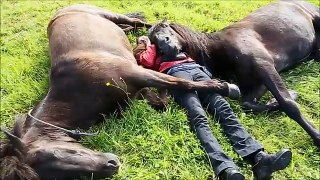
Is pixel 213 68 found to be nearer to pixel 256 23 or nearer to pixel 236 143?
pixel 256 23

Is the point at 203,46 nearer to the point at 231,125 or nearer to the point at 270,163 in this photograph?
the point at 231,125

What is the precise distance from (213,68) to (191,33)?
0.58 m

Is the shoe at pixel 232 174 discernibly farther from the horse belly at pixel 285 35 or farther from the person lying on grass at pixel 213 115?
the horse belly at pixel 285 35

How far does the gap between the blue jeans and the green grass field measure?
91 mm

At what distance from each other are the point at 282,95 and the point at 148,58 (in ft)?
5.75

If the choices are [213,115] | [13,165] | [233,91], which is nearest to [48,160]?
[13,165]

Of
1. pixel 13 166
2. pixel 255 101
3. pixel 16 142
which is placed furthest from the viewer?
pixel 255 101

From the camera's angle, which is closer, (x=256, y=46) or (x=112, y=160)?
(x=112, y=160)

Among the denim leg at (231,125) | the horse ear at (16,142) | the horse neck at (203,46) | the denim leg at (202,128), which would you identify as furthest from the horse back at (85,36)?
the horse ear at (16,142)

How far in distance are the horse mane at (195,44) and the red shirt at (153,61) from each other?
198mm

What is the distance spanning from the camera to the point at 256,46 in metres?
6.03

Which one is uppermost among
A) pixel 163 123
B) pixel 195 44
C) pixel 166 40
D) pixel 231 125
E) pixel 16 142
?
pixel 166 40

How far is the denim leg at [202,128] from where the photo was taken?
4.74 meters

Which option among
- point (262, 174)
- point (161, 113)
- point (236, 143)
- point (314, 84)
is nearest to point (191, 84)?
point (161, 113)
